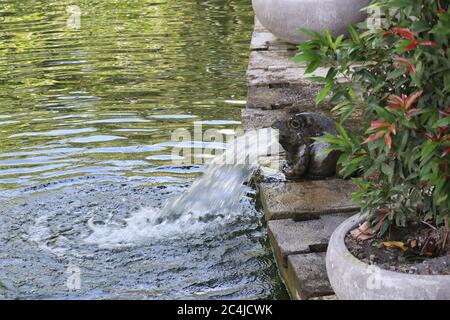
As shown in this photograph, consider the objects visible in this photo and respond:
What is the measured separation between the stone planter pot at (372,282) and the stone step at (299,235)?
30.9 inches

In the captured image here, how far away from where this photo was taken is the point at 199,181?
673 cm

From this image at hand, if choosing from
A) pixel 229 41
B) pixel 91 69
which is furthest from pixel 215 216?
pixel 229 41

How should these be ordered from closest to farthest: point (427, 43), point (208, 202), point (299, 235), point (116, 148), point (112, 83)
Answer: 1. point (427, 43)
2. point (299, 235)
3. point (208, 202)
4. point (116, 148)
5. point (112, 83)

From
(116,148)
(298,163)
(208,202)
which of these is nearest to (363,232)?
(298,163)

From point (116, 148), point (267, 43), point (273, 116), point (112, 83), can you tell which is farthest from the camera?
point (267, 43)

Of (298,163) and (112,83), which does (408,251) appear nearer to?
(298,163)

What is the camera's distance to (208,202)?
639 cm

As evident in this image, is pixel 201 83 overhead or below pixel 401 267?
below

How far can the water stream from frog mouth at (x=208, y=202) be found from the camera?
5887mm

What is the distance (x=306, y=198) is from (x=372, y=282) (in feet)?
6.28

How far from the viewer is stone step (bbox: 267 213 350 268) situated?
5.04 metres

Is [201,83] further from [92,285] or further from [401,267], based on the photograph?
[401,267]

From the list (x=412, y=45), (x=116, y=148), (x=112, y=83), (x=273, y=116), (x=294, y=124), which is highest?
(x=412, y=45)
